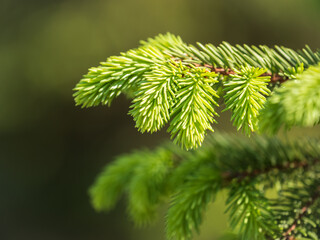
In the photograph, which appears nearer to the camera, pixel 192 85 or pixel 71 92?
pixel 192 85

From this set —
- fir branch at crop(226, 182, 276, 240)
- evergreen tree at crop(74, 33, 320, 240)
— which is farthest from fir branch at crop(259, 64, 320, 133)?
fir branch at crop(226, 182, 276, 240)

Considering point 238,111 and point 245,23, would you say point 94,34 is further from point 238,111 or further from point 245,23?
point 238,111

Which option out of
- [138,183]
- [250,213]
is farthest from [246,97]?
[138,183]

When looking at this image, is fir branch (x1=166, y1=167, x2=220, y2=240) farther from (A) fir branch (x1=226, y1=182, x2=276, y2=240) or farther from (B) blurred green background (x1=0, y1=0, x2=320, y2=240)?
(B) blurred green background (x1=0, y1=0, x2=320, y2=240)

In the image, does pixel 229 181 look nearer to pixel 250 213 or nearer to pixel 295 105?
pixel 250 213

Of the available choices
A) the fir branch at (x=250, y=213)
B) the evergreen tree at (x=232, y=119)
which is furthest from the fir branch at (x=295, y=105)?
the fir branch at (x=250, y=213)

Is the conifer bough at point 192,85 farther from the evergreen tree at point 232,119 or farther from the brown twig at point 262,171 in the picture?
the brown twig at point 262,171

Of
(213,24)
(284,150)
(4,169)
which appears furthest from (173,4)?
(284,150)
